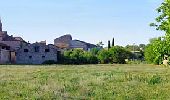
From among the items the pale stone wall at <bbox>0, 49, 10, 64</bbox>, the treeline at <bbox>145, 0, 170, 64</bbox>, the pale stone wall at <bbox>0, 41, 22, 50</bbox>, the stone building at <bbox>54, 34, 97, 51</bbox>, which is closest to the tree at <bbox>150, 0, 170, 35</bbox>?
the treeline at <bbox>145, 0, 170, 64</bbox>

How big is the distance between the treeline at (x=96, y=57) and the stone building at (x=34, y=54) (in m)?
3.93

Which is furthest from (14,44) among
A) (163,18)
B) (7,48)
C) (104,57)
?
(163,18)

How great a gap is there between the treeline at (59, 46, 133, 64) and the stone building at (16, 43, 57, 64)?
3.93 meters

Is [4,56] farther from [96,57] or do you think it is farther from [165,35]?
[165,35]

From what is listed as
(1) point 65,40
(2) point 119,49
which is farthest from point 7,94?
(1) point 65,40

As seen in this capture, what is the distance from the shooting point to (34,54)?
353 feet

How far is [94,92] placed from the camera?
2020 cm

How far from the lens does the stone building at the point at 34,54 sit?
10694 cm

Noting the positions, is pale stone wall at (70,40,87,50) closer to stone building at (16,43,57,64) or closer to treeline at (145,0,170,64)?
stone building at (16,43,57,64)

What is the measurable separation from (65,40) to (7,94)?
528ft

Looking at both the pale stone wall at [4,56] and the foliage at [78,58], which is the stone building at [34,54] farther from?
the foliage at [78,58]

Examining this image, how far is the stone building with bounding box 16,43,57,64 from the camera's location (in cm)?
10694

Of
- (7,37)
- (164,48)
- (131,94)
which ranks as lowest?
(131,94)

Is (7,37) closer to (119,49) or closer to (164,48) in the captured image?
(119,49)
